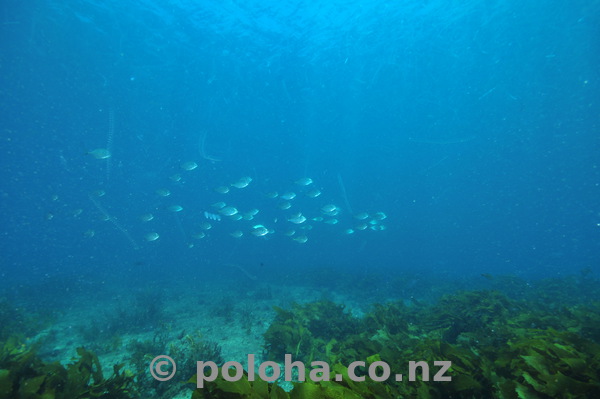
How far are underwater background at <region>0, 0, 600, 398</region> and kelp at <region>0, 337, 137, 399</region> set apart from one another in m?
0.03

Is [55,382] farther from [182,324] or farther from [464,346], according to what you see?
[464,346]

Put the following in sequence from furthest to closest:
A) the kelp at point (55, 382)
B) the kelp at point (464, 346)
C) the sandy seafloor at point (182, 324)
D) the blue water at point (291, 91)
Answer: the blue water at point (291, 91) → the sandy seafloor at point (182, 324) → the kelp at point (55, 382) → the kelp at point (464, 346)

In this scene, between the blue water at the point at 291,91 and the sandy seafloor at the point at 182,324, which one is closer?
the sandy seafloor at the point at 182,324

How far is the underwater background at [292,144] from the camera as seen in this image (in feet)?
19.6

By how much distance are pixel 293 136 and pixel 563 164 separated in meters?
122

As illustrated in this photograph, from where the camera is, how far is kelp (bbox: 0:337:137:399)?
3.43 meters

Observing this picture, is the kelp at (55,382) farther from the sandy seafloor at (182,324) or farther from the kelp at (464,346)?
the kelp at (464,346)

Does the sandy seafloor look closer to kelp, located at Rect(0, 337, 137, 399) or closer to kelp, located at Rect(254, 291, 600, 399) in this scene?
kelp, located at Rect(0, 337, 137, 399)

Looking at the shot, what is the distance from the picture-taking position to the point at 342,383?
3143mm

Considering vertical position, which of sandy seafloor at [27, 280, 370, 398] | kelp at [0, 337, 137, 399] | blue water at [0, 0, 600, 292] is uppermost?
blue water at [0, 0, 600, 292]

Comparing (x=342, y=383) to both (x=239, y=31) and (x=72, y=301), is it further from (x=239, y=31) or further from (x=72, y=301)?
(x=239, y=31)

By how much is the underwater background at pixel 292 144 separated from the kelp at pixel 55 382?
0.03 meters

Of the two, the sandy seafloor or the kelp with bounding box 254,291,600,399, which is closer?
the kelp with bounding box 254,291,600,399

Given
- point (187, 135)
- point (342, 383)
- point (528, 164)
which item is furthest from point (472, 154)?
point (342, 383)
